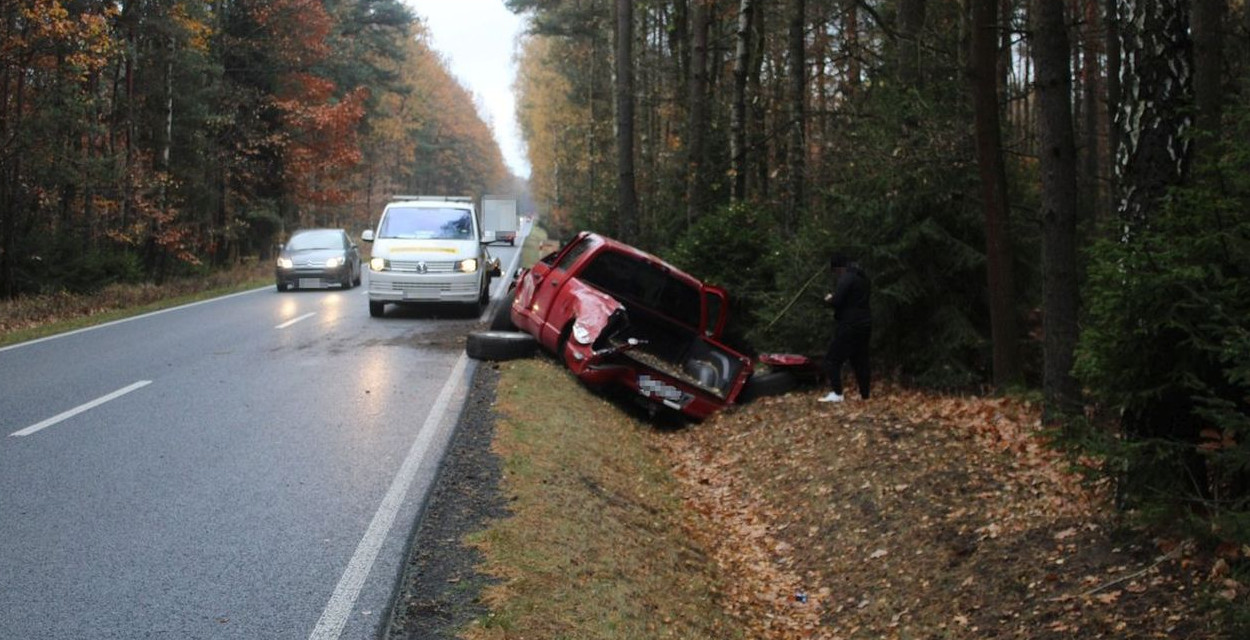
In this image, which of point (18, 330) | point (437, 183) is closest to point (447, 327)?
point (18, 330)

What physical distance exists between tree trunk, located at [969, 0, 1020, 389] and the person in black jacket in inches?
53.0

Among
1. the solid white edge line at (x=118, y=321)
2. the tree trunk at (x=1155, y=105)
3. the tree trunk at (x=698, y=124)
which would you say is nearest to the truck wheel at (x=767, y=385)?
the tree trunk at (x=1155, y=105)

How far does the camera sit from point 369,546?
20.4ft

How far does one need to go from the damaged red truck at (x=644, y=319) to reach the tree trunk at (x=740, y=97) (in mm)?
4552

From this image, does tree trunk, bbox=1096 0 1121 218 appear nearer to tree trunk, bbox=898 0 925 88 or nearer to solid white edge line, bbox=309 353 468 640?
tree trunk, bbox=898 0 925 88

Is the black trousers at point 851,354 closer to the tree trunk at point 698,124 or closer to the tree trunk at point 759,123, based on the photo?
the tree trunk at point 698,124

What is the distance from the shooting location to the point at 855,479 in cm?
880

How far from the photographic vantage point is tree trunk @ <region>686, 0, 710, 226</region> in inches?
809

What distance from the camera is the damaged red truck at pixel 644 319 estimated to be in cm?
1245

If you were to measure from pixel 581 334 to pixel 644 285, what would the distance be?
70.5 inches

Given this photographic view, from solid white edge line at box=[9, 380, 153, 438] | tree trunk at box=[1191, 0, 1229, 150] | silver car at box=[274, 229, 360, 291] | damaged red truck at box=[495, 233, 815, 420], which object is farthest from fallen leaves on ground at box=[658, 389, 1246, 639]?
silver car at box=[274, 229, 360, 291]

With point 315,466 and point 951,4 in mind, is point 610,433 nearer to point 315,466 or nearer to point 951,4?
point 315,466

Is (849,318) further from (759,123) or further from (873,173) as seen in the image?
(759,123)

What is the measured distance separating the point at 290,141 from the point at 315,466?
3247 centimetres
